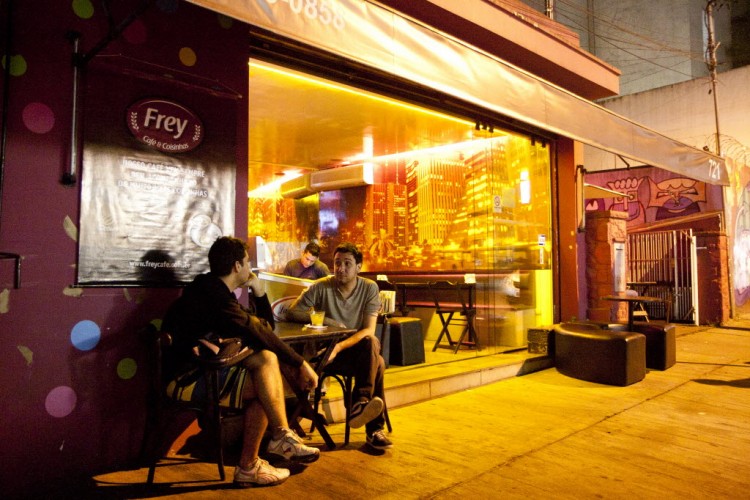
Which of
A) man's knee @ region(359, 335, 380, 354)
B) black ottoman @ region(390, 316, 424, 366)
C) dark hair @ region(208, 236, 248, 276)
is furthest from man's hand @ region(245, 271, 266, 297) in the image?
black ottoman @ region(390, 316, 424, 366)

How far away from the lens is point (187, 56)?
377cm

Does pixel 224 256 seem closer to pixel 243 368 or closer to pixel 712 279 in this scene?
pixel 243 368

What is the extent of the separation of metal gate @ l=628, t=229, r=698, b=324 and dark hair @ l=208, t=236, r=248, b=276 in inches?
429

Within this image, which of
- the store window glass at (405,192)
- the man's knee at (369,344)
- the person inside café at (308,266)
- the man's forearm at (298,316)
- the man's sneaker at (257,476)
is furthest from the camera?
the person inside café at (308,266)

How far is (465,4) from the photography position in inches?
223

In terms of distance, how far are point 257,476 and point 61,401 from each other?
48.5 inches

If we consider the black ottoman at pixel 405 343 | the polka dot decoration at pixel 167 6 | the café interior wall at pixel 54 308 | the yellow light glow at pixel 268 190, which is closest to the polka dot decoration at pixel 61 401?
the café interior wall at pixel 54 308

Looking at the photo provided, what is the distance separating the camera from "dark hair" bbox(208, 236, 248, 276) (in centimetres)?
331

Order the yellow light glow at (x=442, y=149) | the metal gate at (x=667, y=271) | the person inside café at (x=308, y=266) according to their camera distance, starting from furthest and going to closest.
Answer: the metal gate at (x=667, y=271), the person inside café at (x=308, y=266), the yellow light glow at (x=442, y=149)

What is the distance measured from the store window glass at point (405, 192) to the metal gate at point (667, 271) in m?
5.33

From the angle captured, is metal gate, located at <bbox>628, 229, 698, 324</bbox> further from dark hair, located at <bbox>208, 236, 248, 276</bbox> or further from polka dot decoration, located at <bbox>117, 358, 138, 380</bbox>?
polka dot decoration, located at <bbox>117, 358, 138, 380</bbox>

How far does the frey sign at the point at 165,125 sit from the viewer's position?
3.52 metres

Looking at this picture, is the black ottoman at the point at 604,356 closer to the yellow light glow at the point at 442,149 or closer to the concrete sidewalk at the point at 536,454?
the concrete sidewalk at the point at 536,454

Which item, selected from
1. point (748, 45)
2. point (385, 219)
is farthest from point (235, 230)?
point (748, 45)
